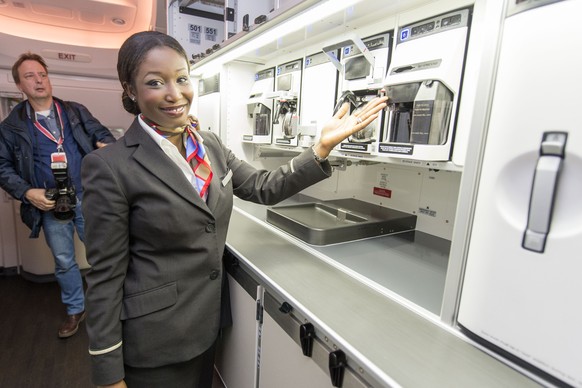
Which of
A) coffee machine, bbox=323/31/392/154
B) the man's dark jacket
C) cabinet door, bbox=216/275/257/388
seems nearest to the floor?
cabinet door, bbox=216/275/257/388

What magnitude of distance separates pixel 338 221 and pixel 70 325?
2108mm

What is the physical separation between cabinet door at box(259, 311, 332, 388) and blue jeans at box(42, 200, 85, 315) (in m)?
1.67

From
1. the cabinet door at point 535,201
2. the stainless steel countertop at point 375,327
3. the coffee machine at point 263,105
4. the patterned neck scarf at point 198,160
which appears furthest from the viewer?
the coffee machine at point 263,105

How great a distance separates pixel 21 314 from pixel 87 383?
114cm

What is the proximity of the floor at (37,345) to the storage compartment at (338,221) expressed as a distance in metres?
1.08

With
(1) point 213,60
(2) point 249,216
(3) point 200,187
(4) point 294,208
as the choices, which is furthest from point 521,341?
(1) point 213,60

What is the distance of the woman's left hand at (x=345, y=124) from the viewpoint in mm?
1173

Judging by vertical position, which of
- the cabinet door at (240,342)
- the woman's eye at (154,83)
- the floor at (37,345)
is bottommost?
the floor at (37,345)

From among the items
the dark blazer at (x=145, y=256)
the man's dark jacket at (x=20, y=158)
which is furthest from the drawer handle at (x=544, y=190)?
the man's dark jacket at (x=20, y=158)

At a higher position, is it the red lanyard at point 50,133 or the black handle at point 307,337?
the red lanyard at point 50,133

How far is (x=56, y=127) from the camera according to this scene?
224cm

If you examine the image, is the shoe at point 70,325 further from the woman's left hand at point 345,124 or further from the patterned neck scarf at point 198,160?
the woman's left hand at point 345,124

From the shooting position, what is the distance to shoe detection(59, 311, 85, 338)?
7.42 ft

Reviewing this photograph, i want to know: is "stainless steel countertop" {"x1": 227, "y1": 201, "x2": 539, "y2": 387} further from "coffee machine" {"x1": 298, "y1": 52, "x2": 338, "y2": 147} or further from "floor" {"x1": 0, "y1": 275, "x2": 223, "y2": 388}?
"floor" {"x1": 0, "y1": 275, "x2": 223, "y2": 388}
